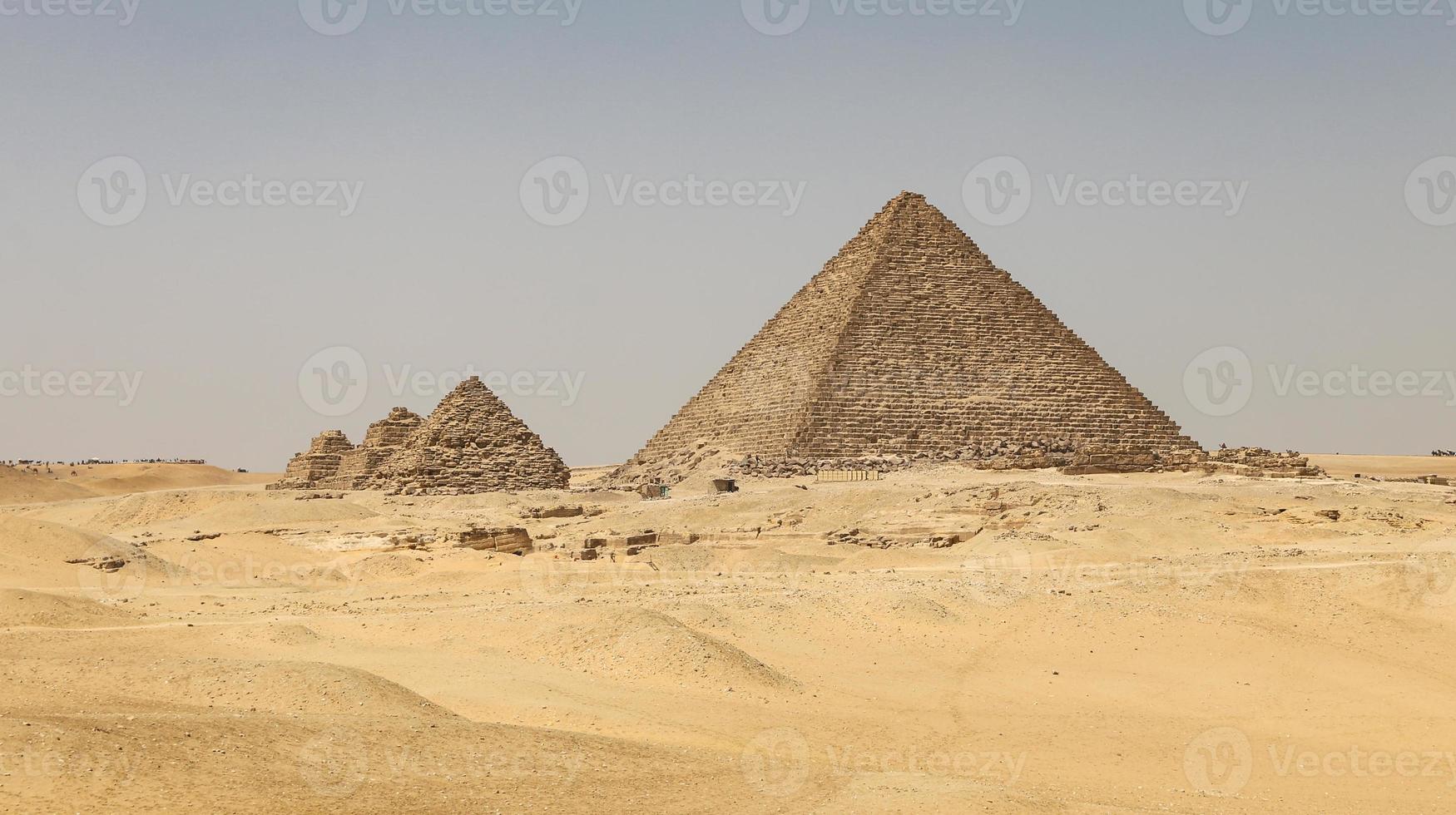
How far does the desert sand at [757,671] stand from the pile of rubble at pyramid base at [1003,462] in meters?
13.6

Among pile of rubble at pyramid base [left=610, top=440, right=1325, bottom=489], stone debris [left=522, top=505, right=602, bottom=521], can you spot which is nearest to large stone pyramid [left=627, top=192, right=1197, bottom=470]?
pile of rubble at pyramid base [left=610, top=440, right=1325, bottom=489]

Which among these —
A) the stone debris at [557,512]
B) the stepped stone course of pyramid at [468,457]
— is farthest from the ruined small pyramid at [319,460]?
the stone debris at [557,512]

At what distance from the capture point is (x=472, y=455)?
140 ft

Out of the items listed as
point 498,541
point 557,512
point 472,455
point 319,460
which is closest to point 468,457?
point 472,455

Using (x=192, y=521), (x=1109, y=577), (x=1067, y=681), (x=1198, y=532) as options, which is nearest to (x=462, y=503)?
(x=192, y=521)

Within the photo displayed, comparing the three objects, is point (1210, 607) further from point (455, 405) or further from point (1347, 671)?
point (455, 405)

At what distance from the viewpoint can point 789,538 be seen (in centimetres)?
2116

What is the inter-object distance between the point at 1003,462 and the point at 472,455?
16334mm

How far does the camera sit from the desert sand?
6.66 m

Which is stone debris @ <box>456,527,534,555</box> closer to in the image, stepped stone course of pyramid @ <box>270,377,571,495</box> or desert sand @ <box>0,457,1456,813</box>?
→ desert sand @ <box>0,457,1456,813</box>

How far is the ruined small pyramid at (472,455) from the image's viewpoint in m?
41.7

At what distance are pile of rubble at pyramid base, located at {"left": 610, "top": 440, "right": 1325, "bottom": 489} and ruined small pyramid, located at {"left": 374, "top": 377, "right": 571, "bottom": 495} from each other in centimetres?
289

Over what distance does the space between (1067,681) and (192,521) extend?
2284cm

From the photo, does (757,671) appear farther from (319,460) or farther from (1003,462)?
(319,460)
